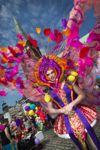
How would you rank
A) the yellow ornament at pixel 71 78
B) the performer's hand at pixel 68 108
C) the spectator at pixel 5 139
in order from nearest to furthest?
the yellow ornament at pixel 71 78
the performer's hand at pixel 68 108
the spectator at pixel 5 139

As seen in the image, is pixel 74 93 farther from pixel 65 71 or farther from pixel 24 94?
pixel 24 94

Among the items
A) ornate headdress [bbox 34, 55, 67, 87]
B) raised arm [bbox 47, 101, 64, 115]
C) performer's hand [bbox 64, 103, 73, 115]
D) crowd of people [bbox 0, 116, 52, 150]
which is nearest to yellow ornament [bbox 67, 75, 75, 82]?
ornate headdress [bbox 34, 55, 67, 87]

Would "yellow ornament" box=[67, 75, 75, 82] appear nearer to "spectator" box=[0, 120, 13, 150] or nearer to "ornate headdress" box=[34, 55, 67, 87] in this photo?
"ornate headdress" box=[34, 55, 67, 87]

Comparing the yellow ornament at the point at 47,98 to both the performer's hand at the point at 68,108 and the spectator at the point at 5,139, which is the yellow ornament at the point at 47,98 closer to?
the performer's hand at the point at 68,108

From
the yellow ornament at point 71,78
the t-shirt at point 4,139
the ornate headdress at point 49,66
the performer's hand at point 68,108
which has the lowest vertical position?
the performer's hand at point 68,108

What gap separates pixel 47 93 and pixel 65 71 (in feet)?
1.51

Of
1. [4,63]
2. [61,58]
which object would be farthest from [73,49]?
[4,63]

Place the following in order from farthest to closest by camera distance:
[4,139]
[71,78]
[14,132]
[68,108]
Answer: [14,132] < [4,139] < [68,108] < [71,78]

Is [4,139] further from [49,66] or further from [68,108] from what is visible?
[49,66]

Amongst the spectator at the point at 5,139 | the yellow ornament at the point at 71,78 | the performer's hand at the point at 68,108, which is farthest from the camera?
the spectator at the point at 5,139

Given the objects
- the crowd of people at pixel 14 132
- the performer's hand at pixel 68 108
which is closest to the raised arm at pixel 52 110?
the performer's hand at pixel 68 108

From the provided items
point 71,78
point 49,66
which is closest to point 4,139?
point 49,66

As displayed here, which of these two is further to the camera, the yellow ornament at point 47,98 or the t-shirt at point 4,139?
the t-shirt at point 4,139

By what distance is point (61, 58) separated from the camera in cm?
390
